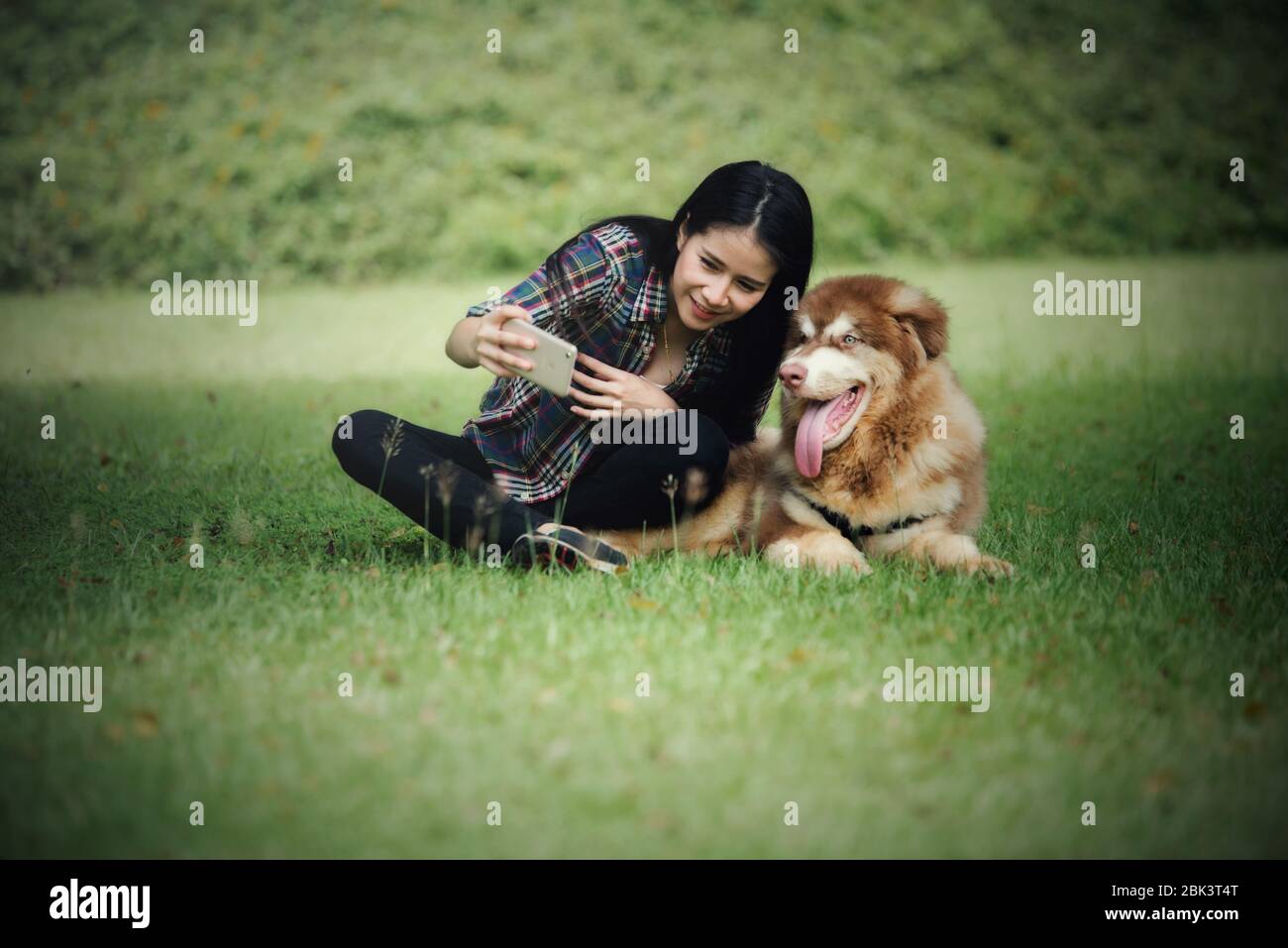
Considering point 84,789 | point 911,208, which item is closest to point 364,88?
point 911,208

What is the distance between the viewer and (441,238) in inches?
580

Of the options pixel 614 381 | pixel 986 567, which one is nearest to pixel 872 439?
pixel 986 567

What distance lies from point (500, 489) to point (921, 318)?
1.55m

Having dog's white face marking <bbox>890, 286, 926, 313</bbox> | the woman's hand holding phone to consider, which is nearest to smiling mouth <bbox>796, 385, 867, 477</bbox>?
dog's white face marking <bbox>890, 286, 926, 313</bbox>

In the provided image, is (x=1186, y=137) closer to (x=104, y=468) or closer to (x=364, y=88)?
(x=364, y=88)

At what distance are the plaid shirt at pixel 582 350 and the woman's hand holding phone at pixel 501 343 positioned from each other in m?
0.16

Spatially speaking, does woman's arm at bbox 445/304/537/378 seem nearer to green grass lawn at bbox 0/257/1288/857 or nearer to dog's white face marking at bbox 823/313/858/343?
green grass lawn at bbox 0/257/1288/857

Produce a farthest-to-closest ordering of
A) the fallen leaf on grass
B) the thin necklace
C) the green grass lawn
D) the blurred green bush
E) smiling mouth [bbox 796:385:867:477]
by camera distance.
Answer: the blurred green bush, the thin necklace, smiling mouth [bbox 796:385:867:477], the fallen leaf on grass, the green grass lawn

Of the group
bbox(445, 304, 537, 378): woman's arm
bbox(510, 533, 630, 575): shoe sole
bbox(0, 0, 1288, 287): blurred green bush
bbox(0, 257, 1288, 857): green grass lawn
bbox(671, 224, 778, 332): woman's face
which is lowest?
bbox(0, 257, 1288, 857): green grass lawn

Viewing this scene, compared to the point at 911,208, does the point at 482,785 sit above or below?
below

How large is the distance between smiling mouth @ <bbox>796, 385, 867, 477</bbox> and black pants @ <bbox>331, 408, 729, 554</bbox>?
0.31 m

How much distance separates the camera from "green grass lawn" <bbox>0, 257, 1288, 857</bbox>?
234cm

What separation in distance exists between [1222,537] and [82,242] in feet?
44.0

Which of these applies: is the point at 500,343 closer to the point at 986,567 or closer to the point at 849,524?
the point at 849,524
